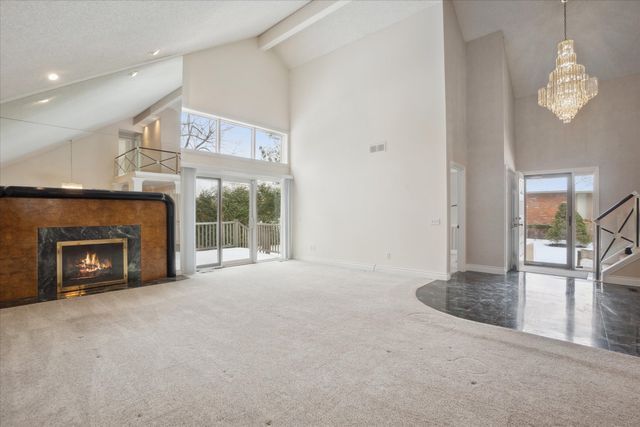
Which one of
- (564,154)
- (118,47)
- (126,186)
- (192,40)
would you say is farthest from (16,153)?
(564,154)

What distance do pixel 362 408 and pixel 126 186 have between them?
5003 millimetres

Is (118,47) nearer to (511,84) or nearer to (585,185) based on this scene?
(511,84)

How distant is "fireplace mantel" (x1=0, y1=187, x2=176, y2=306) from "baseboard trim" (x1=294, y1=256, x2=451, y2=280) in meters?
3.17

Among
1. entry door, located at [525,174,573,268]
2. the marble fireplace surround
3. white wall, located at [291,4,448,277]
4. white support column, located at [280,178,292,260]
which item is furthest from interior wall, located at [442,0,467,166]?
the marble fireplace surround

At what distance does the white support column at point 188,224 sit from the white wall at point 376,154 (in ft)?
8.64

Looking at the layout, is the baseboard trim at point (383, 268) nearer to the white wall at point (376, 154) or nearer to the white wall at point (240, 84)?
the white wall at point (376, 154)

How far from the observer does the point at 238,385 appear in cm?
215

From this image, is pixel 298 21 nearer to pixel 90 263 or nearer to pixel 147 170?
pixel 147 170

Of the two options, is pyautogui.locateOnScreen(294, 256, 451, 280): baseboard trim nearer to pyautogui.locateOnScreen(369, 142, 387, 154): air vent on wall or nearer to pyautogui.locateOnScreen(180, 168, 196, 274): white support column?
pyautogui.locateOnScreen(369, 142, 387, 154): air vent on wall

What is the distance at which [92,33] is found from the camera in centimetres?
337

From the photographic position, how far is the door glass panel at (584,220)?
21.8 ft

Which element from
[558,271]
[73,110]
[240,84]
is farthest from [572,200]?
[73,110]

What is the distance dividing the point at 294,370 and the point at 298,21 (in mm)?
6379

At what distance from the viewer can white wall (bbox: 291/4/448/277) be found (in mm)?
5586
